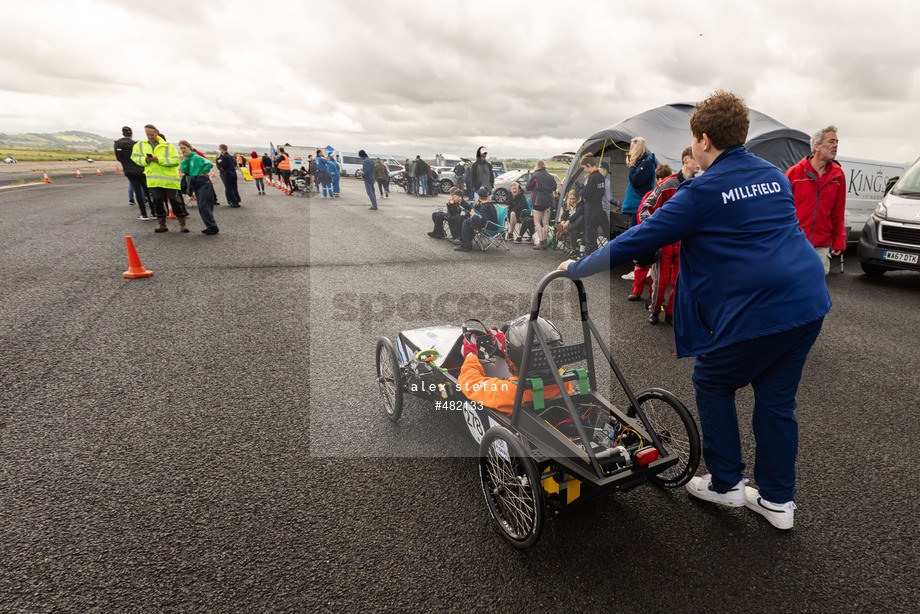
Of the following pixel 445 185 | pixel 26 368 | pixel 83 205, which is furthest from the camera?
pixel 445 185

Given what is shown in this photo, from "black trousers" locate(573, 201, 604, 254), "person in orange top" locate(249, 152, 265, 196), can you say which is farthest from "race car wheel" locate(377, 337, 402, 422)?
"person in orange top" locate(249, 152, 265, 196)

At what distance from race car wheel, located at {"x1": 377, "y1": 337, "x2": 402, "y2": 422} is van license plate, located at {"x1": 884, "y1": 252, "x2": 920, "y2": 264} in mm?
8091

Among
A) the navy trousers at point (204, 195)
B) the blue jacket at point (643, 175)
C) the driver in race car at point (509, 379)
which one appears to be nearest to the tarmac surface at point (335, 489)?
the driver in race car at point (509, 379)

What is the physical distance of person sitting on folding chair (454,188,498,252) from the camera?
9.35 metres

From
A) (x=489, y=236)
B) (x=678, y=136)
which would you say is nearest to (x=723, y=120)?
(x=489, y=236)

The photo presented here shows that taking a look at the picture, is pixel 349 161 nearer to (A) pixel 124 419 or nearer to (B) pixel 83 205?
(B) pixel 83 205

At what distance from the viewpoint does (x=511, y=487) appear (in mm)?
2275

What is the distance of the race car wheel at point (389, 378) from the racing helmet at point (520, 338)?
0.85m

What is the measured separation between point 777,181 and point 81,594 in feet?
12.0

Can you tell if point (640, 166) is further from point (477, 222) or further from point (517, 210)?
point (517, 210)

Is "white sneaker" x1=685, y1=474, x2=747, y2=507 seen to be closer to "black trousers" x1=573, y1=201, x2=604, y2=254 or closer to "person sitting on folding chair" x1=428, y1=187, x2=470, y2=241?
"black trousers" x1=573, y1=201, x2=604, y2=254

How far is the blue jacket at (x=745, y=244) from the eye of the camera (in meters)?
1.90

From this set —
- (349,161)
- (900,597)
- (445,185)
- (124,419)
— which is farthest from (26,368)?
(349,161)

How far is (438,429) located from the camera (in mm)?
3168
